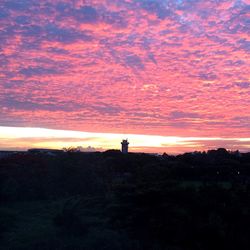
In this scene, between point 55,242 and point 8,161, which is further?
point 8,161

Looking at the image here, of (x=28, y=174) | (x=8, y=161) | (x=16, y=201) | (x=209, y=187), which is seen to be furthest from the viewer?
(x=8, y=161)

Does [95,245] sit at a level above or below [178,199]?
below

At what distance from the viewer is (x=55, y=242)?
1617 centimetres

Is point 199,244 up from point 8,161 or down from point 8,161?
down

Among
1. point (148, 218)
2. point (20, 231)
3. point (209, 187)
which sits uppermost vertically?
point (209, 187)

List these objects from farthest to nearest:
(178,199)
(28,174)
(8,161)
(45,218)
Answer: (8,161) → (28,174) → (45,218) → (178,199)

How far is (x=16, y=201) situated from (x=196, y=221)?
681 inches

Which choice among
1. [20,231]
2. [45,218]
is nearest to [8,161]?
[45,218]

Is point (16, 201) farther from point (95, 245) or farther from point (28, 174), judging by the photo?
point (95, 245)

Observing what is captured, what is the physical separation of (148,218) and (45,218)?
28.4 ft

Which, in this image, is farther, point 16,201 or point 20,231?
point 16,201

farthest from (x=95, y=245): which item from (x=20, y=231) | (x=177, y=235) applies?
(x=20, y=231)

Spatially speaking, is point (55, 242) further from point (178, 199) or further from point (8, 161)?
point (8, 161)

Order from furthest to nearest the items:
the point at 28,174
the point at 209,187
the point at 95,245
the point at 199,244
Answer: the point at 28,174 < the point at 209,187 < the point at 95,245 < the point at 199,244
